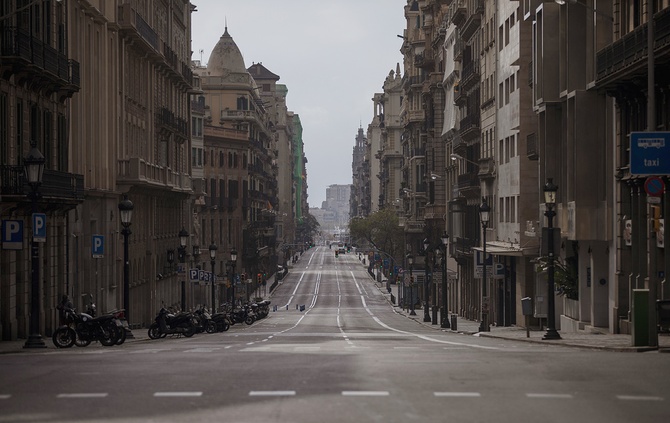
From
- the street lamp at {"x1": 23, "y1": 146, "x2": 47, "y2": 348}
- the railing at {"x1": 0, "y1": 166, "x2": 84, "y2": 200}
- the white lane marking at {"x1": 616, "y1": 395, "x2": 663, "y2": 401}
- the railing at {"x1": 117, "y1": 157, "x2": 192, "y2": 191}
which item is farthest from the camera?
the railing at {"x1": 117, "y1": 157, "x2": 192, "y2": 191}

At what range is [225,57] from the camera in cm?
14350

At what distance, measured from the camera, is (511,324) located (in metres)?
62.4

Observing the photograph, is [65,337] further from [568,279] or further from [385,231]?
[385,231]

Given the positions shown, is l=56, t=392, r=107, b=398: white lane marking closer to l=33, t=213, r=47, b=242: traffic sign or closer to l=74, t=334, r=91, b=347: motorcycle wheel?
l=33, t=213, r=47, b=242: traffic sign

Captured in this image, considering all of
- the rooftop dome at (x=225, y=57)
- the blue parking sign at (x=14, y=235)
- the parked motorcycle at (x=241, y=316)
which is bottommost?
the parked motorcycle at (x=241, y=316)

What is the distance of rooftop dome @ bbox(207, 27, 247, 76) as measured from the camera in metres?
143

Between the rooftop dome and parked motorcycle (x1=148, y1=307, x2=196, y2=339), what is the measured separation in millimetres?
101335

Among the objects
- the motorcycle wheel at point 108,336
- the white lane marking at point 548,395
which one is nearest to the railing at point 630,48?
the white lane marking at point 548,395

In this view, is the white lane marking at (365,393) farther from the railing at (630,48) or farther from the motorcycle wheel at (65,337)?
the motorcycle wheel at (65,337)

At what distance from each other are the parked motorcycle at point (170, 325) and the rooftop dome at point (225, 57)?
10134cm

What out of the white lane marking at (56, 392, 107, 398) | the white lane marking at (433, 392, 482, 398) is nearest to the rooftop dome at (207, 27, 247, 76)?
the white lane marking at (56, 392, 107, 398)

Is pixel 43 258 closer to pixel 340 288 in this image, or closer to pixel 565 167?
pixel 565 167

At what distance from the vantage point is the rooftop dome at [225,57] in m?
143

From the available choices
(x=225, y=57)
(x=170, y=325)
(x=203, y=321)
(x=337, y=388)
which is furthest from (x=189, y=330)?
(x=225, y=57)
